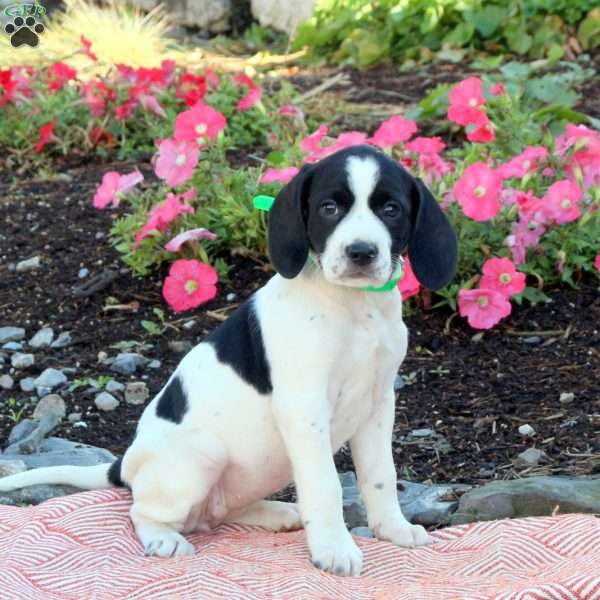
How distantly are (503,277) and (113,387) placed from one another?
166 centimetres

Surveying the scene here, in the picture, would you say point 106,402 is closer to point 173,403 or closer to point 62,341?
point 62,341

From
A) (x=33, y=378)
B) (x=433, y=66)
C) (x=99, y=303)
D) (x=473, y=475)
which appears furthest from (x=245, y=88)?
(x=473, y=475)

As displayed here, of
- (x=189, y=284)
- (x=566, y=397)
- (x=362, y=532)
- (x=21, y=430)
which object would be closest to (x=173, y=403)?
(x=362, y=532)

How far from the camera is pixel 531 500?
3.91 metres

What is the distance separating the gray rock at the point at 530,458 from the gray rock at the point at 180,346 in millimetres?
1647

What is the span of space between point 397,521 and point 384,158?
1.08 metres

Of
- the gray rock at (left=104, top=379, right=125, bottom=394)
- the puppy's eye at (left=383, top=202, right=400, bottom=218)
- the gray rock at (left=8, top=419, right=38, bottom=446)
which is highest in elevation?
the puppy's eye at (left=383, top=202, right=400, bottom=218)

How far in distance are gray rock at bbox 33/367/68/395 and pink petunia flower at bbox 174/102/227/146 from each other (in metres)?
1.25

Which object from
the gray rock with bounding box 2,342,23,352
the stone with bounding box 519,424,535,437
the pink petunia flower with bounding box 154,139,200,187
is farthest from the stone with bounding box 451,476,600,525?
the gray rock with bounding box 2,342,23,352

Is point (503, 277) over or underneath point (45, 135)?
underneath

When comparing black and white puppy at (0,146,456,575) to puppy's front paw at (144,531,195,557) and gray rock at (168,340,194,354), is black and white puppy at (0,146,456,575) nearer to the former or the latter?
puppy's front paw at (144,531,195,557)

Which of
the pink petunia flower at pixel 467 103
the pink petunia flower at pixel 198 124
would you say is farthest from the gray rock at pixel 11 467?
the pink petunia flower at pixel 467 103

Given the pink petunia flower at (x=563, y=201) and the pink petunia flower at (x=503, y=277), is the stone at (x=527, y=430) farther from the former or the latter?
the pink petunia flower at (x=563, y=201)

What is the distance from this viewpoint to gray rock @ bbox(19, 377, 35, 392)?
5266mm
